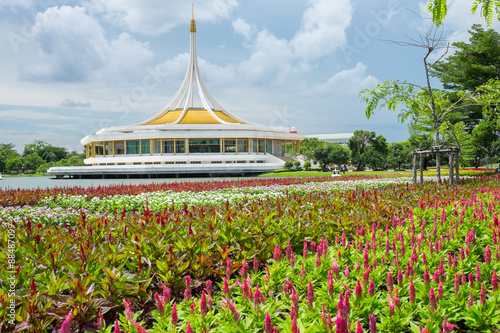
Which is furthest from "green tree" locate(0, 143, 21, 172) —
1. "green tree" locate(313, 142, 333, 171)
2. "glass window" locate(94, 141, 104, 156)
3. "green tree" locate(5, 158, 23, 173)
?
"green tree" locate(313, 142, 333, 171)

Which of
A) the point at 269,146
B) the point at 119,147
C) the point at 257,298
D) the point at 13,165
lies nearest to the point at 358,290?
the point at 257,298

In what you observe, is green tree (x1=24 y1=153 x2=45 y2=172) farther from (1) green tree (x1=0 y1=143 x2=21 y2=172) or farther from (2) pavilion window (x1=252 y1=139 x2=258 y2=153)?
(2) pavilion window (x1=252 y1=139 x2=258 y2=153)

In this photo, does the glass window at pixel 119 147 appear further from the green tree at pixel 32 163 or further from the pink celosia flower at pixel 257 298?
the pink celosia flower at pixel 257 298

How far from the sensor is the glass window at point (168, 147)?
1906 inches

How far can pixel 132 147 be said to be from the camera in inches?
1978

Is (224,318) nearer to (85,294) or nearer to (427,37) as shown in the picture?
(85,294)

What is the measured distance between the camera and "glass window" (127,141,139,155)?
49.9m

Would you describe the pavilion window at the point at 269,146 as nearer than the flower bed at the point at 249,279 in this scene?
No

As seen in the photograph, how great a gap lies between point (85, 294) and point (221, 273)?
127 cm

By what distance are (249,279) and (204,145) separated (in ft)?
151

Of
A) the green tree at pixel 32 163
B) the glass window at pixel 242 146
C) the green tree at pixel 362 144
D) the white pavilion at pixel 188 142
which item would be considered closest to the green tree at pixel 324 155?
the white pavilion at pixel 188 142

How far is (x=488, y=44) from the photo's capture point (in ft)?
91.6

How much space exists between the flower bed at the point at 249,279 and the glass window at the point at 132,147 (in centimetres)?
4649

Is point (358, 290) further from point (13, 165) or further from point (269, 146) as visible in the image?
point (13, 165)
